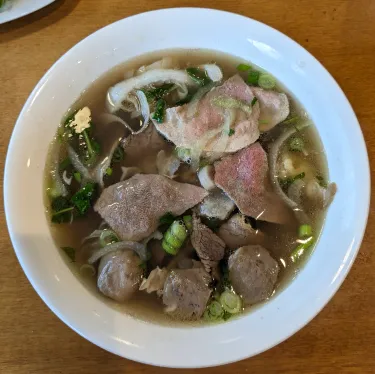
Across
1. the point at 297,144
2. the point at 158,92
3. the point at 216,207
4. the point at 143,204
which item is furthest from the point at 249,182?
the point at 158,92

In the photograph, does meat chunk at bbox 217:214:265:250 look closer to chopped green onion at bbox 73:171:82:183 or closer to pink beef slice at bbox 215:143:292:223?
pink beef slice at bbox 215:143:292:223

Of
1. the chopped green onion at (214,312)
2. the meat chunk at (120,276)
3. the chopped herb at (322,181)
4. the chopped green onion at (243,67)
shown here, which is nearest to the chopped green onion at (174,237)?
the meat chunk at (120,276)

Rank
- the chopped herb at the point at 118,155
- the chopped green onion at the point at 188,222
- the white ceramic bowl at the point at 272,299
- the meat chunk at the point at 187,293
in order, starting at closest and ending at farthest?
1. the white ceramic bowl at the point at 272,299
2. the meat chunk at the point at 187,293
3. the chopped green onion at the point at 188,222
4. the chopped herb at the point at 118,155

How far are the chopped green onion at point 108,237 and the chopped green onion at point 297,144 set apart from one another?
79cm

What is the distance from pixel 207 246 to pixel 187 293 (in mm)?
186

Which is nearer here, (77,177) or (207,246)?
(207,246)

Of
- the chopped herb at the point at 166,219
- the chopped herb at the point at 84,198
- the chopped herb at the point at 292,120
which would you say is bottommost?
the chopped herb at the point at 166,219

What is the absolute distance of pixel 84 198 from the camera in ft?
5.38

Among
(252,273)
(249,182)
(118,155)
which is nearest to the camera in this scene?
(252,273)

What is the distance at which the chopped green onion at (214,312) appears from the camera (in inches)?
59.4

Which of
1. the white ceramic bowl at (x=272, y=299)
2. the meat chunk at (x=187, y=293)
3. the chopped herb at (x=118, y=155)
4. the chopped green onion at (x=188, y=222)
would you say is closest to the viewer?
the white ceramic bowl at (x=272, y=299)

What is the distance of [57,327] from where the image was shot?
5.20 feet

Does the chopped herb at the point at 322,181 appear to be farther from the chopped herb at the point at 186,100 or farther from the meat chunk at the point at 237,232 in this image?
the chopped herb at the point at 186,100

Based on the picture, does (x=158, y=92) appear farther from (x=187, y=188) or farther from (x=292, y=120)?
(x=292, y=120)
